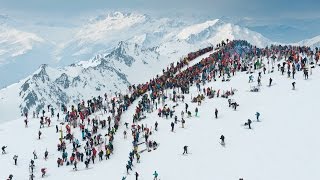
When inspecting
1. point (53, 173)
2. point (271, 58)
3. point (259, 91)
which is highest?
point (271, 58)

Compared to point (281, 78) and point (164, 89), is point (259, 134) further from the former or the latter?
point (164, 89)

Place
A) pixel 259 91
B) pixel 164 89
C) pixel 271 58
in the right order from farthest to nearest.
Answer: pixel 271 58 → pixel 164 89 → pixel 259 91

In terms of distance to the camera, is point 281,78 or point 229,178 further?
point 281,78

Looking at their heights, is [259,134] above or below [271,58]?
below

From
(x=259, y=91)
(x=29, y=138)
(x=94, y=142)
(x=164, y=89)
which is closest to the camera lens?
(x=94, y=142)

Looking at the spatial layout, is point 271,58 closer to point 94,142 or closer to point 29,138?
point 94,142

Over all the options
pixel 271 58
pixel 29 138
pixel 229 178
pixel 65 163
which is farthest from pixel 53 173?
pixel 271 58
